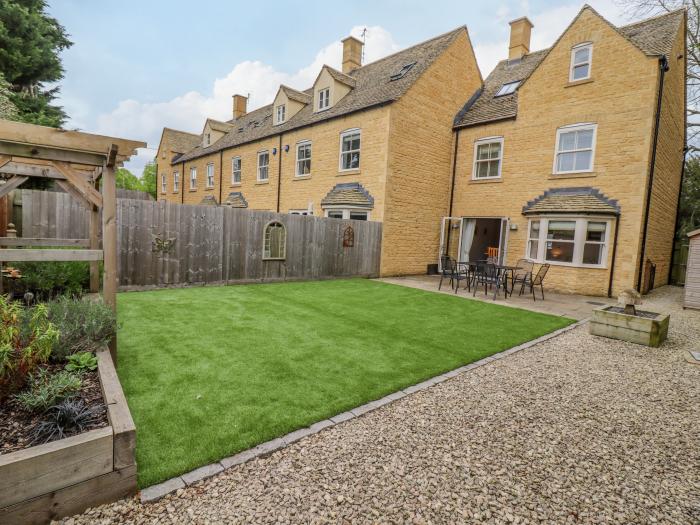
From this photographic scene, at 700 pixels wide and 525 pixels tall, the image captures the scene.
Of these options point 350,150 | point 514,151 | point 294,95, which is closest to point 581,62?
point 514,151

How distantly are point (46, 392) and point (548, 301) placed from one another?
35.8 feet

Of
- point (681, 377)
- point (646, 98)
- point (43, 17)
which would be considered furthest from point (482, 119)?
point (43, 17)

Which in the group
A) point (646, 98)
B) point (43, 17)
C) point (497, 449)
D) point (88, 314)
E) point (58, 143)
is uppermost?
point (43, 17)

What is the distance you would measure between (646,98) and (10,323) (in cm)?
1483

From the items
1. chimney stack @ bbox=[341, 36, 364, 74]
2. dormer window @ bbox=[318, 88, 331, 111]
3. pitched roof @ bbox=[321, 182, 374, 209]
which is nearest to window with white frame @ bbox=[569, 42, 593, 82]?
pitched roof @ bbox=[321, 182, 374, 209]

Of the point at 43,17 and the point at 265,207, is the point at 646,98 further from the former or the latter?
the point at 43,17

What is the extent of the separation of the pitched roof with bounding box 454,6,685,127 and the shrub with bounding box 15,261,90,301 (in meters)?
14.1

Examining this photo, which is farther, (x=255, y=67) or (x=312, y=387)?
(x=255, y=67)

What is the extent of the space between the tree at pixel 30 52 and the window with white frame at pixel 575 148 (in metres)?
18.2

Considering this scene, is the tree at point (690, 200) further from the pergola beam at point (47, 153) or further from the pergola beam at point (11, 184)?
the pergola beam at point (11, 184)

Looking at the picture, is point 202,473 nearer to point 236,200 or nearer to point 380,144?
point 380,144

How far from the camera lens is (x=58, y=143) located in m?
3.39

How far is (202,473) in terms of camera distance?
8.27 ft

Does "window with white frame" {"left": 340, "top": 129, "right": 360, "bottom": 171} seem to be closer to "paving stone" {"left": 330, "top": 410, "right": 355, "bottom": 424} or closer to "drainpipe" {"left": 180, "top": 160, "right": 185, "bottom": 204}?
"paving stone" {"left": 330, "top": 410, "right": 355, "bottom": 424}
